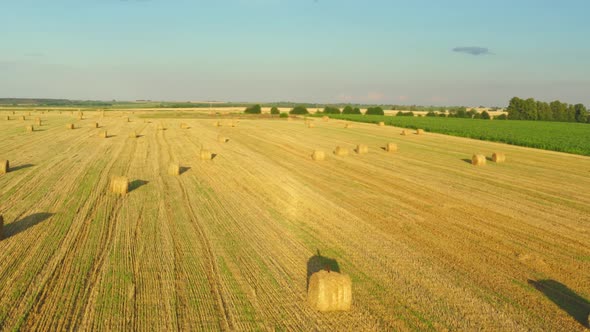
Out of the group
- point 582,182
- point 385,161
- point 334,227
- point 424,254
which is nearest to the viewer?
point 424,254

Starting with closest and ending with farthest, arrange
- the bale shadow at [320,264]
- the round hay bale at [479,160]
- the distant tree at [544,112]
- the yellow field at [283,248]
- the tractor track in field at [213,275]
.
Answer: the tractor track in field at [213,275] < the yellow field at [283,248] < the bale shadow at [320,264] < the round hay bale at [479,160] < the distant tree at [544,112]

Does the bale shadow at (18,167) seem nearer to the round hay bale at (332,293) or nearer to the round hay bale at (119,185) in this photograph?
the round hay bale at (119,185)

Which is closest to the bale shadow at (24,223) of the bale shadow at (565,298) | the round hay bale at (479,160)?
the bale shadow at (565,298)

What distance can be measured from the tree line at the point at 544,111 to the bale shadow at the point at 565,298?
108 m

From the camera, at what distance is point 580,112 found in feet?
329

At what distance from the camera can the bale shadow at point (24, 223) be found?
10261 mm

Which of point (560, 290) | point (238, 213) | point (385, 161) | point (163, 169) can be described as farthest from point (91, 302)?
point (385, 161)

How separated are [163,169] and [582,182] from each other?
1830 centimetres

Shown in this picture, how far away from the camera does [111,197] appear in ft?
45.2

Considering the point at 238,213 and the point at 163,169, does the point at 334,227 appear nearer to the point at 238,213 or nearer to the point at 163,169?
the point at 238,213

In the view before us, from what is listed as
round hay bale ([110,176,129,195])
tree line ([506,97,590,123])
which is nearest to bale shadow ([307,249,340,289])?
round hay bale ([110,176,129,195])

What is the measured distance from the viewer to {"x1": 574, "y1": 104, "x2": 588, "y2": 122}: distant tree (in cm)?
9800

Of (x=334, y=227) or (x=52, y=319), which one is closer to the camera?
(x=52, y=319)

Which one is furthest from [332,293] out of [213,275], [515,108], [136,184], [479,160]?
[515,108]
